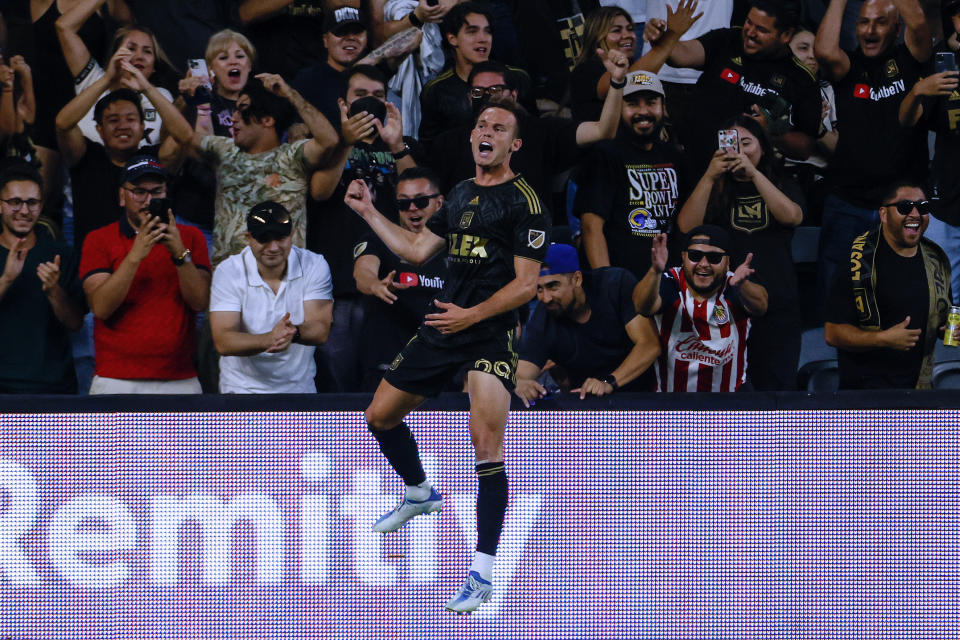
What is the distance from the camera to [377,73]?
8867 mm

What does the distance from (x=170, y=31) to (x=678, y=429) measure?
5.17m

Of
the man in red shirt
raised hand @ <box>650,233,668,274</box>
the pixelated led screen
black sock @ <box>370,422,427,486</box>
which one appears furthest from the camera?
the man in red shirt

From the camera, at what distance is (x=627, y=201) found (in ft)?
29.2

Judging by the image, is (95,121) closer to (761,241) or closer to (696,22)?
(696,22)

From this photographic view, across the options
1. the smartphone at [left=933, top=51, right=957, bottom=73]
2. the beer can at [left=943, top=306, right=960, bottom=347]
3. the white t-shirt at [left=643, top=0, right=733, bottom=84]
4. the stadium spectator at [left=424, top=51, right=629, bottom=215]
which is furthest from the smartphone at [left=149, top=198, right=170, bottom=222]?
the smartphone at [left=933, top=51, right=957, bottom=73]

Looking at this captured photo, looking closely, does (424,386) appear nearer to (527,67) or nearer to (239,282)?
(239,282)

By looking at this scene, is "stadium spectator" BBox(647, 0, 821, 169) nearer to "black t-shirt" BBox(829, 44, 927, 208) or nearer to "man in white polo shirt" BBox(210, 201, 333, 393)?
"black t-shirt" BBox(829, 44, 927, 208)

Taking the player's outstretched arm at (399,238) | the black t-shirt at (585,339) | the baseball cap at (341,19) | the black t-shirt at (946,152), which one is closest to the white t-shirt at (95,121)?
the baseball cap at (341,19)

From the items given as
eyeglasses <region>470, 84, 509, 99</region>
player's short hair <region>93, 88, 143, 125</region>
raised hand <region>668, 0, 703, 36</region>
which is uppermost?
raised hand <region>668, 0, 703, 36</region>

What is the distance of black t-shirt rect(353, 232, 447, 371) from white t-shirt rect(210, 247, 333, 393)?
0.34 metres

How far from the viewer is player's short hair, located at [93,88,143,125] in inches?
352

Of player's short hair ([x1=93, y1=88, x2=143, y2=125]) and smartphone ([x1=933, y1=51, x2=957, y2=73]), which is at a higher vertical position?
smartphone ([x1=933, y1=51, x2=957, y2=73])

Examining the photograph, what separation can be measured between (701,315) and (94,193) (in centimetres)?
407

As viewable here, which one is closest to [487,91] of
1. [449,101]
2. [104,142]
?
[449,101]
